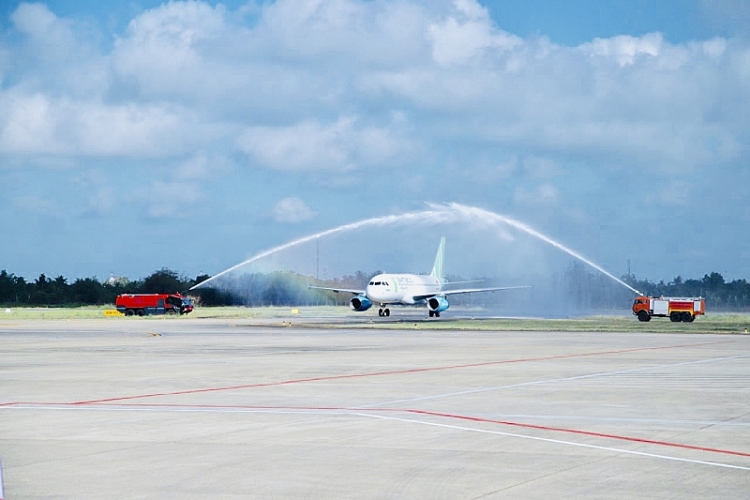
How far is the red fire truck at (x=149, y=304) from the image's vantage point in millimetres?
106188

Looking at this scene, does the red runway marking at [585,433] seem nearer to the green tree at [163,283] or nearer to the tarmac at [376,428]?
the tarmac at [376,428]

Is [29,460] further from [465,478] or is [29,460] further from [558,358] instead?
[558,358]

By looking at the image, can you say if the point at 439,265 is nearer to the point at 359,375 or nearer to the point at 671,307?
the point at 671,307

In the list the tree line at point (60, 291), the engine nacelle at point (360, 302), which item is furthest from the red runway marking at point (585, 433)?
the tree line at point (60, 291)

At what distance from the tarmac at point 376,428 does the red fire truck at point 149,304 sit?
70954 mm

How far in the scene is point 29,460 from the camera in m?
14.0

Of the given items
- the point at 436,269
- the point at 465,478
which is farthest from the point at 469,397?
the point at 436,269

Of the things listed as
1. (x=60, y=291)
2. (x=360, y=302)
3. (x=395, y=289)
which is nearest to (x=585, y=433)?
(x=395, y=289)

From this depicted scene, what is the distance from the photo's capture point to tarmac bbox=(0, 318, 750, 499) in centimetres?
1226

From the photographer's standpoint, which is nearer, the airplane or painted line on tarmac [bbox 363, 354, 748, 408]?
painted line on tarmac [bbox 363, 354, 748, 408]

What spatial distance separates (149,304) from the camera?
106m

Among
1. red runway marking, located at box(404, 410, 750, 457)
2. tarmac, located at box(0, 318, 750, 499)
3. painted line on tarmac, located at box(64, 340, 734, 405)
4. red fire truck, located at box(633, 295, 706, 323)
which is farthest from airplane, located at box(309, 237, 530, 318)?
red runway marking, located at box(404, 410, 750, 457)

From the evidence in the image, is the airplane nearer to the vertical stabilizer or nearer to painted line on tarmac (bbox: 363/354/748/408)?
the vertical stabilizer

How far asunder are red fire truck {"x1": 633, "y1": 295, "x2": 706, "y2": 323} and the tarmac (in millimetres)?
46455
